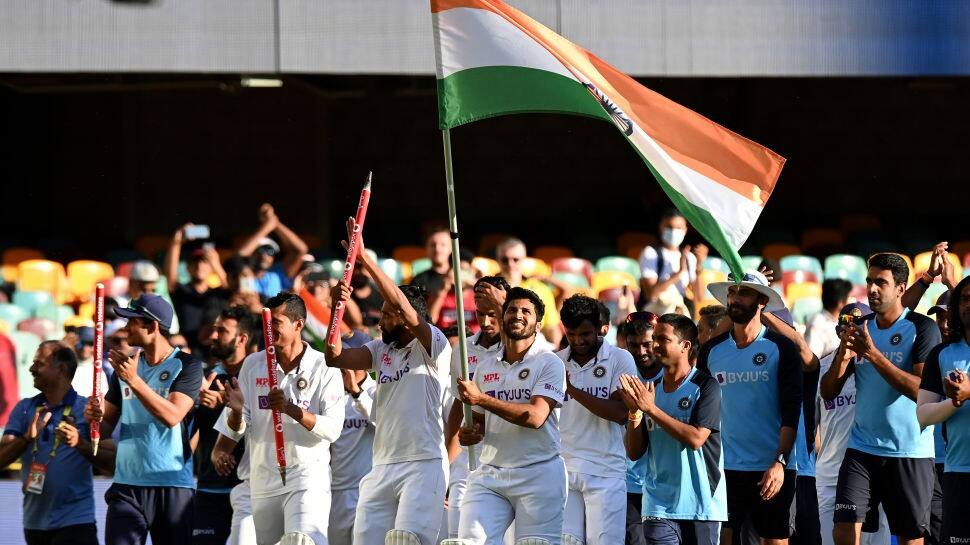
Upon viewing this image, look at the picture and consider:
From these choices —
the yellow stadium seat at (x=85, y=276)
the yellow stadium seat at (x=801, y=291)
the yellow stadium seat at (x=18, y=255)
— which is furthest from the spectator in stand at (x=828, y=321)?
the yellow stadium seat at (x=18, y=255)

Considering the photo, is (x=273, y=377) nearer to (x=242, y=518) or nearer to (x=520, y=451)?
(x=242, y=518)

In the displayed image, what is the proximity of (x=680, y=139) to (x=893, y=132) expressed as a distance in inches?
525

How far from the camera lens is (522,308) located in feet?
29.5

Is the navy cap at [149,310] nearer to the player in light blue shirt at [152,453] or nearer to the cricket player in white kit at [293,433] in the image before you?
the player in light blue shirt at [152,453]

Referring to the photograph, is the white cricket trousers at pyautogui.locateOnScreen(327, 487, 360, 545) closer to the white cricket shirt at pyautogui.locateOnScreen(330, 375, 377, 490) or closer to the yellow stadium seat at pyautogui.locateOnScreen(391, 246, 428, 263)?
the white cricket shirt at pyautogui.locateOnScreen(330, 375, 377, 490)

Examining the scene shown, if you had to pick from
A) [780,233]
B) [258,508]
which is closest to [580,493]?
[258,508]

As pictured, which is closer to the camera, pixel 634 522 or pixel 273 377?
pixel 273 377

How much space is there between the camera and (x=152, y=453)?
10.2 metres

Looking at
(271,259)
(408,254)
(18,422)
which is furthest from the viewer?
(408,254)

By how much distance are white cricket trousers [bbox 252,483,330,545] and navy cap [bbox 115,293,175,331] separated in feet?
4.59

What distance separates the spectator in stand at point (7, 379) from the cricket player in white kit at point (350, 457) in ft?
14.6

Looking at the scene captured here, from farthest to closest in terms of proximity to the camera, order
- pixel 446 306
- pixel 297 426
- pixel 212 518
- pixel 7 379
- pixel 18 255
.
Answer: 1. pixel 18 255
2. pixel 7 379
3. pixel 446 306
4. pixel 212 518
5. pixel 297 426

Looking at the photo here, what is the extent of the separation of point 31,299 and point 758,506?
9419mm

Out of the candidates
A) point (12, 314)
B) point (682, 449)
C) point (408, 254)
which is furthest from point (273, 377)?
point (408, 254)
